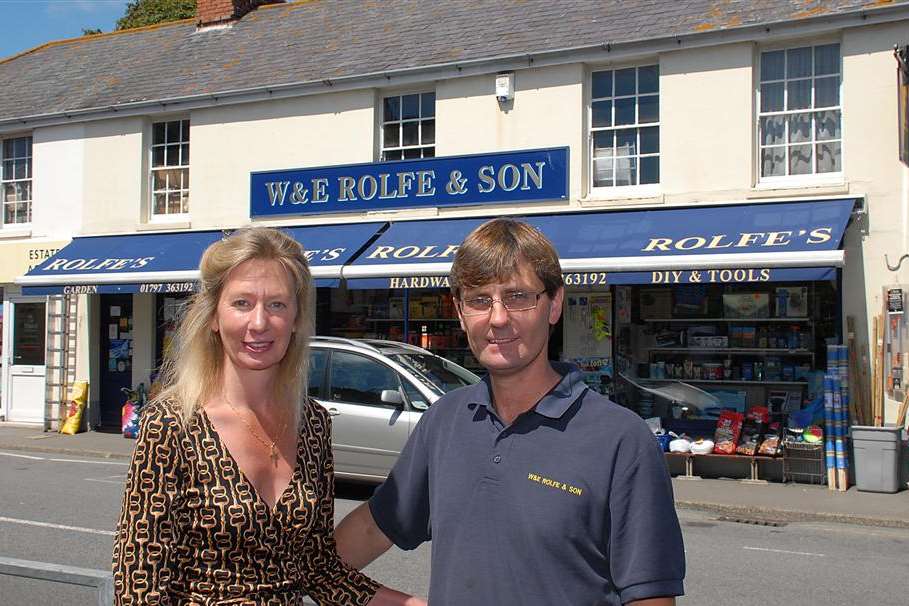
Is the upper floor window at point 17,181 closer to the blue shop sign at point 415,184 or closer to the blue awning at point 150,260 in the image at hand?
the blue awning at point 150,260

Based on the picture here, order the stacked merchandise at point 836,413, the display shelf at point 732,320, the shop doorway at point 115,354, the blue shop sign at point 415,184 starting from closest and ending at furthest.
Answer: the stacked merchandise at point 836,413, the display shelf at point 732,320, the blue shop sign at point 415,184, the shop doorway at point 115,354

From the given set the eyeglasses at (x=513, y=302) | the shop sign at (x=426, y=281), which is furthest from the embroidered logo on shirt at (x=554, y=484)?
the shop sign at (x=426, y=281)

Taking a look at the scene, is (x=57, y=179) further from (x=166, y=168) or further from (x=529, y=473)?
(x=529, y=473)

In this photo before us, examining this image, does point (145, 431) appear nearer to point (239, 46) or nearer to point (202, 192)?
point (202, 192)

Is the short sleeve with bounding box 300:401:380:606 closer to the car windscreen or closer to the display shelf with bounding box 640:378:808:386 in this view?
the car windscreen

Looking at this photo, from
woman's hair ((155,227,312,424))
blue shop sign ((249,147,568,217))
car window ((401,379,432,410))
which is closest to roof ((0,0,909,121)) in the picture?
blue shop sign ((249,147,568,217))

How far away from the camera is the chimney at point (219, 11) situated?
63.1 feet

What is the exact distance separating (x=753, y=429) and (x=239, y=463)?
35.5 ft

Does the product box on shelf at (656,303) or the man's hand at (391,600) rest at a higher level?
the product box on shelf at (656,303)

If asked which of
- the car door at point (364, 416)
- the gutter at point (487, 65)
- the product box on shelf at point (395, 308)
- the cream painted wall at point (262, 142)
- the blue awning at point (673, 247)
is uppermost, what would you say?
the gutter at point (487, 65)

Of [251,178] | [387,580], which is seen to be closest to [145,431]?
[387,580]

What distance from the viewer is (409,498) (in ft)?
8.21

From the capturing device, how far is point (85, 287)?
1554cm

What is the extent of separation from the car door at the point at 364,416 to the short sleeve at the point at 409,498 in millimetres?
7088
